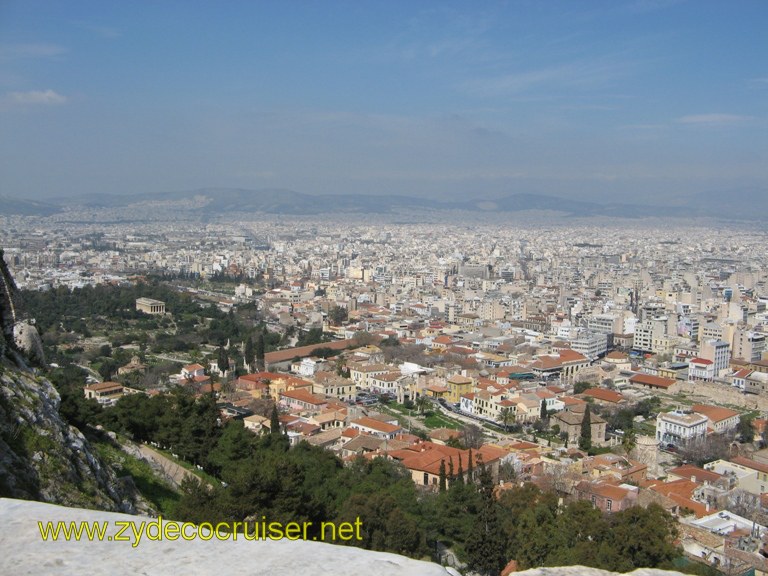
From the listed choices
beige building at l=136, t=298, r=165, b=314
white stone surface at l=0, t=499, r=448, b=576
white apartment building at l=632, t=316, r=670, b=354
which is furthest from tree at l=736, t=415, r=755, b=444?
beige building at l=136, t=298, r=165, b=314

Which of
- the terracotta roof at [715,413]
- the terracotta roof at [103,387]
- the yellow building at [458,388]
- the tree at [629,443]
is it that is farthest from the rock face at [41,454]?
the terracotta roof at [715,413]

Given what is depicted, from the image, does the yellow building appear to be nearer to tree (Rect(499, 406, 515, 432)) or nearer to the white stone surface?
tree (Rect(499, 406, 515, 432))

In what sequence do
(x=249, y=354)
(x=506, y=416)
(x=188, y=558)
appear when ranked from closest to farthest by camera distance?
(x=188, y=558), (x=506, y=416), (x=249, y=354)

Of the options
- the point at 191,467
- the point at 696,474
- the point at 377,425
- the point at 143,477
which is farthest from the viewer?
A: the point at 377,425

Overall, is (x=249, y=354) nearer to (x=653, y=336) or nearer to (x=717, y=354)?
(x=717, y=354)

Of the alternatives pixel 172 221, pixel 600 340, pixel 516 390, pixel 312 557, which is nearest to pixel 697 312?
pixel 600 340

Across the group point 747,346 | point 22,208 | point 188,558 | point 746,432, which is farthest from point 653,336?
point 22,208

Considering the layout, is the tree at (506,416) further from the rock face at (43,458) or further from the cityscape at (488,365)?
the rock face at (43,458)
